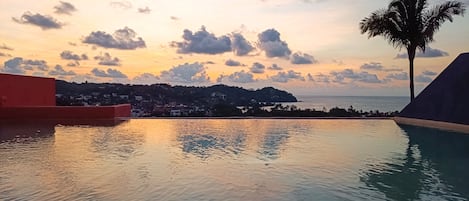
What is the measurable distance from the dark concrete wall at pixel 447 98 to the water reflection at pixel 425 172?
2521mm

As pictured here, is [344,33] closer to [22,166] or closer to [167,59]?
[167,59]

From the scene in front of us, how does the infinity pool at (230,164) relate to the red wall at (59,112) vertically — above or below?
below

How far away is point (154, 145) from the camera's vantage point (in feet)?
36.0

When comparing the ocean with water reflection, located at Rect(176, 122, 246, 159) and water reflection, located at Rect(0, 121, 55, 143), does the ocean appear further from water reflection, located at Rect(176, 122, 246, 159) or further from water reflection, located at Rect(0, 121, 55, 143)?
water reflection, located at Rect(0, 121, 55, 143)

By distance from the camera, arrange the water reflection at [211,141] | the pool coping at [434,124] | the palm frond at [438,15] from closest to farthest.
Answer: the water reflection at [211,141]
the pool coping at [434,124]
the palm frond at [438,15]

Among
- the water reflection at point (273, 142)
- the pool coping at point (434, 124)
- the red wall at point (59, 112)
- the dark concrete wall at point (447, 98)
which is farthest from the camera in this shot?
the red wall at point (59, 112)

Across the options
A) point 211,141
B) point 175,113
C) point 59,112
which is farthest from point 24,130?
point 175,113

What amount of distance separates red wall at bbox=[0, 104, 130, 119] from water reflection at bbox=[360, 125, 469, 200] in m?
11.1

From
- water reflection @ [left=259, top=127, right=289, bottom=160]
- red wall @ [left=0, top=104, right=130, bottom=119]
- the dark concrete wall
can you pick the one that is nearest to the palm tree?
the dark concrete wall

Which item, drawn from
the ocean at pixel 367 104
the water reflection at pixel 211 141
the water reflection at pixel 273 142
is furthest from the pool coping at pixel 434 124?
the water reflection at pixel 211 141

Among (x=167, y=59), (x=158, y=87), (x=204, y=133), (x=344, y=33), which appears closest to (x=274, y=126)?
(x=204, y=133)

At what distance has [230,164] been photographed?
27.6 ft

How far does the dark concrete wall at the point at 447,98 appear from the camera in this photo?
14.1 m

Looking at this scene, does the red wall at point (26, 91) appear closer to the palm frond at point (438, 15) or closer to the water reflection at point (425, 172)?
the water reflection at point (425, 172)
